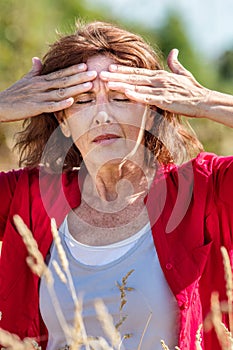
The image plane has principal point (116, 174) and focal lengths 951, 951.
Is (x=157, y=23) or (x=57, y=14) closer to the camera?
(x=57, y=14)

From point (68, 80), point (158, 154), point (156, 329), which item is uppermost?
point (68, 80)

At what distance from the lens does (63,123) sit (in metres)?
3.71

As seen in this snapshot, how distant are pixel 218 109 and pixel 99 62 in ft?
1.55

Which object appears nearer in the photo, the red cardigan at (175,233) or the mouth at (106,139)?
the red cardigan at (175,233)

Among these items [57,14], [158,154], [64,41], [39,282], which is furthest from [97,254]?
[57,14]

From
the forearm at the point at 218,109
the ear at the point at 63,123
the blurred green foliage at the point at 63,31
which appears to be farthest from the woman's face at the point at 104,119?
the blurred green foliage at the point at 63,31

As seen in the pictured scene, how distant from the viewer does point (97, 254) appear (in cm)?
336

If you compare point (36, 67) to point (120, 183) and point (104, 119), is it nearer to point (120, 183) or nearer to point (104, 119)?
point (104, 119)

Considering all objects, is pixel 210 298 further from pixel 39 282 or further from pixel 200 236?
pixel 39 282

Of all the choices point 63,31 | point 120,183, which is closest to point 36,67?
point 120,183

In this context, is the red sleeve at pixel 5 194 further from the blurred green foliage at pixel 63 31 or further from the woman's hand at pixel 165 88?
the blurred green foliage at pixel 63 31

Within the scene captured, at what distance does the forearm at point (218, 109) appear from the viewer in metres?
3.33

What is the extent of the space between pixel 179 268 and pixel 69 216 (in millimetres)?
546

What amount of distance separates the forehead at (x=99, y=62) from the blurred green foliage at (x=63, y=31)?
0.55 m
